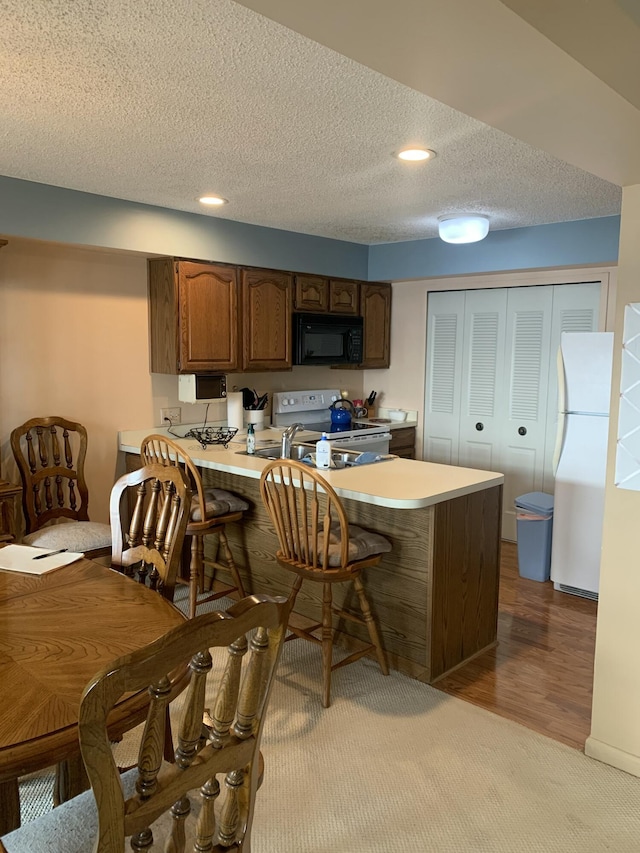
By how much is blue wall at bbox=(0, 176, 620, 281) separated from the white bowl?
3.60 feet

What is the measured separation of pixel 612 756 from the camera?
233 centimetres

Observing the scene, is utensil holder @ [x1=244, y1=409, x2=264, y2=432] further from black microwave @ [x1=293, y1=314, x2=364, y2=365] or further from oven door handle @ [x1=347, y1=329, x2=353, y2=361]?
oven door handle @ [x1=347, y1=329, x2=353, y2=361]

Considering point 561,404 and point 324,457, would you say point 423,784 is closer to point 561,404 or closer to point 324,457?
point 324,457

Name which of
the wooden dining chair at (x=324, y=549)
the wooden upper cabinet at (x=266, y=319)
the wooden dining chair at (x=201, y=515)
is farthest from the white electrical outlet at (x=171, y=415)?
the wooden dining chair at (x=324, y=549)

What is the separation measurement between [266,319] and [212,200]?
1.05 meters

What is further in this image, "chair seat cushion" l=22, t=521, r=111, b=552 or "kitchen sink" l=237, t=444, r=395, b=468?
"kitchen sink" l=237, t=444, r=395, b=468

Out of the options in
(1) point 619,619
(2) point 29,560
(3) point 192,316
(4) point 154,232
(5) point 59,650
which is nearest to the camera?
(5) point 59,650

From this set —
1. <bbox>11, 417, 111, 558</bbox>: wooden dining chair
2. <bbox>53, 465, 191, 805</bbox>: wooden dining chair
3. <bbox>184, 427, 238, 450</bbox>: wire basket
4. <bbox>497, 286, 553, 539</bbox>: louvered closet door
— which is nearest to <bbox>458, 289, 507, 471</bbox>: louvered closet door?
<bbox>497, 286, 553, 539</bbox>: louvered closet door

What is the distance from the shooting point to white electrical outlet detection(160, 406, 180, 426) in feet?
14.4

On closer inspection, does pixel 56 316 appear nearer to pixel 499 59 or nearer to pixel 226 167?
pixel 226 167

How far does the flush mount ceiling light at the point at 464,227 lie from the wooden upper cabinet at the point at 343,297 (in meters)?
1.25

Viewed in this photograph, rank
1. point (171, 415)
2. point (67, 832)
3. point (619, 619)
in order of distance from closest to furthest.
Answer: point (67, 832)
point (619, 619)
point (171, 415)

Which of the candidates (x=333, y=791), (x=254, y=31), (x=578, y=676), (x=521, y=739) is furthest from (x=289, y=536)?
(x=254, y=31)

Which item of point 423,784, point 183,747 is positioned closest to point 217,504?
point 423,784
